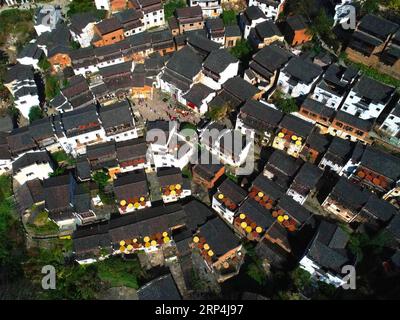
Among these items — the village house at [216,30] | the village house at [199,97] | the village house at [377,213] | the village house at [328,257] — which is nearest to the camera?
the village house at [328,257]

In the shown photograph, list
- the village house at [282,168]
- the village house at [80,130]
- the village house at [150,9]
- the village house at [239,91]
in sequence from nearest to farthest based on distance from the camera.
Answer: the village house at [282,168] < the village house at [80,130] < the village house at [239,91] < the village house at [150,9]

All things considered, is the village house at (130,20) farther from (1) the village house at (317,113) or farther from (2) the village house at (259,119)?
(1) the village house at (317,113)

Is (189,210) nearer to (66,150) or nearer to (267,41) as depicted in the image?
(66,150)

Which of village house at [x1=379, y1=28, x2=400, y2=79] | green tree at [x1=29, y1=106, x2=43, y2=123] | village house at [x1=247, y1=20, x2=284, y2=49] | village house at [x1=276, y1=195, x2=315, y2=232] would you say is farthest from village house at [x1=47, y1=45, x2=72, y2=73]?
village house at [x1=379, y1=28, x2=400, y2=79]

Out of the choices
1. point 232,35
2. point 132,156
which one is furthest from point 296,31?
point 132,156

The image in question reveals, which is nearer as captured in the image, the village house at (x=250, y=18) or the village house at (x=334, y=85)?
the village house at (x=334, y=85)

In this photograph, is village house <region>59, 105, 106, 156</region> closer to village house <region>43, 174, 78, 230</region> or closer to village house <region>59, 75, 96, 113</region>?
village house <region>59, 75, 96, 113</region>

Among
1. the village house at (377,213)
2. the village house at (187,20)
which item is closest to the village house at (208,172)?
the village house at (377,213)
